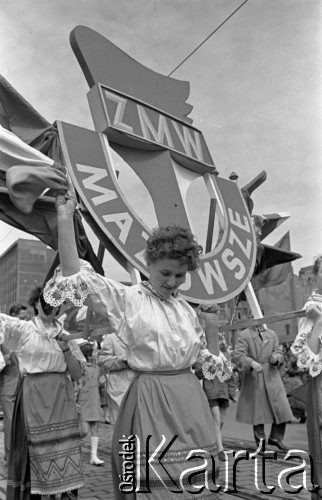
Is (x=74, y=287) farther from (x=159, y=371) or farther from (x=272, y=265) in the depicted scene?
(x=272, y=265)

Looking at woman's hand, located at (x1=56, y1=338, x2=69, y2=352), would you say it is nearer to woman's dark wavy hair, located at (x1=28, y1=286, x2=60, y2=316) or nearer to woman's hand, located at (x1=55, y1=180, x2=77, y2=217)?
woman's dark wavy hair, located at (x1=28, y1=286, x2=60, y2=316)

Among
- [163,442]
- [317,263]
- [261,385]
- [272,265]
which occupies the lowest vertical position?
[163,442]

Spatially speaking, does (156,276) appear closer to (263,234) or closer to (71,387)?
(71,387)

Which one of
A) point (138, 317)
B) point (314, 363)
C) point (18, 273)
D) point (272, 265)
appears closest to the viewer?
point (138, 317)

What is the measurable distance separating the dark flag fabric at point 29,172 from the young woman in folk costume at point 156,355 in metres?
0.18

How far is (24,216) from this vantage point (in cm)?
355

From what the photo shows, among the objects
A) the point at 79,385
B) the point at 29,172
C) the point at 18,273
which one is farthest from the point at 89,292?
the point at 18,273

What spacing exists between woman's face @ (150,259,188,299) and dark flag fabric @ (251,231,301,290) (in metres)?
2.97

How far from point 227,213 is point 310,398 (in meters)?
2.03

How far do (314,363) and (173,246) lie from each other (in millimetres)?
1353

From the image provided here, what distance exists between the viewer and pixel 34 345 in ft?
12.6

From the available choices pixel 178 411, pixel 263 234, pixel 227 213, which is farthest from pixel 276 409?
pixel 178 411

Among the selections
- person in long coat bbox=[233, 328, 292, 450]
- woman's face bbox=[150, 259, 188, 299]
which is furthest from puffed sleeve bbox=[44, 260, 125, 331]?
person in long coat bbox=[233, 328, 292, 450]

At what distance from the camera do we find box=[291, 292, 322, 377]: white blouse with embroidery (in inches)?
125
